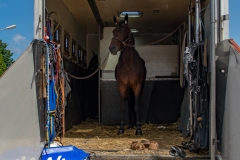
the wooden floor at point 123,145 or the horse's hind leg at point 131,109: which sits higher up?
the horse's hind leg at point 131,109

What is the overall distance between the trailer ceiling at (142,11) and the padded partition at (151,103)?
1.40m

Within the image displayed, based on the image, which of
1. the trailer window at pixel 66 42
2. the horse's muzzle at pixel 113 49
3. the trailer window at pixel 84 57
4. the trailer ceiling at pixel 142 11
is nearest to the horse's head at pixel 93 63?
the trailer window at pixel 84 57

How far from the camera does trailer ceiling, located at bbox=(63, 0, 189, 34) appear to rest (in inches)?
202

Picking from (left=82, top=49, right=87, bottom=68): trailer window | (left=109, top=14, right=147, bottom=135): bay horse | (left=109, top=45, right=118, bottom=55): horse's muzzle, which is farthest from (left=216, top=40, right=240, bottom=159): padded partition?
(left=82, top=49, right=87, bottom=68): trailer window

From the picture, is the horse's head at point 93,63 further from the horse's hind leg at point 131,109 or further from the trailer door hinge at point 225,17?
the trailer door hinge at point 225,17

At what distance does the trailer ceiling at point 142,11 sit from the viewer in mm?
5133

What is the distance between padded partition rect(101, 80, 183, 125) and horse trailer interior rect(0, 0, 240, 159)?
0.02 m

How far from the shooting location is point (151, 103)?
623 cm

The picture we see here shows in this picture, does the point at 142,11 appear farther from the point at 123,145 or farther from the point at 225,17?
the point at 123,145

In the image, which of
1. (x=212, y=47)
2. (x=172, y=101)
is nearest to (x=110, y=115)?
(x=172, y=101)

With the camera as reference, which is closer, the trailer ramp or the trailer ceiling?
the trailer ramp

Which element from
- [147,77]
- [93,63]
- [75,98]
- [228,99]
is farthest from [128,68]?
[93,63]

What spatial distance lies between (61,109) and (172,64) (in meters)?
3.18

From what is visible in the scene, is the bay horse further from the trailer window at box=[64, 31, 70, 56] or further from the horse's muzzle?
the trailer window at box=[64, 31, 70, 56]
